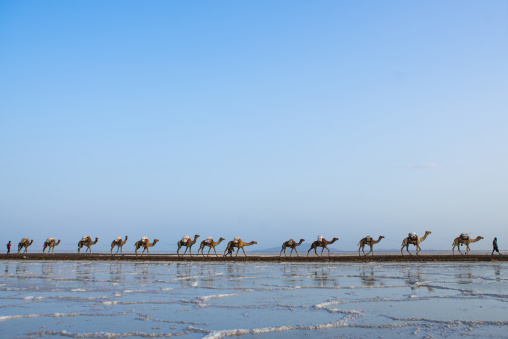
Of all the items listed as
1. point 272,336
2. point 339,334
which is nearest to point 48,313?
point 272,336

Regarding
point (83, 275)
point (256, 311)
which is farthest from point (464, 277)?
point (83, 275)

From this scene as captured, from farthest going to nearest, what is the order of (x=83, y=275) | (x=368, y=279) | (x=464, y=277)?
1. (x=83, y=275)
2. (x=464, y=277)
3. (x=368, y=279)

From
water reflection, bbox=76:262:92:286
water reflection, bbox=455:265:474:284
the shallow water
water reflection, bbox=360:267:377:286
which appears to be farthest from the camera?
water reflection, bbox=76:262:92:286

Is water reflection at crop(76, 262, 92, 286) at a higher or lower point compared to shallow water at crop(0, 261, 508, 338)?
lower

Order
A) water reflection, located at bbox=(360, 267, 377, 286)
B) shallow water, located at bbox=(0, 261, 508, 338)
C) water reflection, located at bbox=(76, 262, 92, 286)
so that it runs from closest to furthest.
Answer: shallow water, located at bbox=(0, 261, 508, 338), water reflection, located at bbox=(360, 267, 377, 286), water reflection, located at bbox=(76, 262, 92, 286)

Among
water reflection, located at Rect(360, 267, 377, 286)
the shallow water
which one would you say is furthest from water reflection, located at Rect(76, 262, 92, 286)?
water reflection, located at Rect(360, 267, 377, 286)

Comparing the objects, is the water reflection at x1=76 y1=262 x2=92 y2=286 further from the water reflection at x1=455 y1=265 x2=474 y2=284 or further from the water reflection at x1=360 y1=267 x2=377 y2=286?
the water reflection at x1=455 y1=265 x2=474 y2=284

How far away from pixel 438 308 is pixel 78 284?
9.42 metres

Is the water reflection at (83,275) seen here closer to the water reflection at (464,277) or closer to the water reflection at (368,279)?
the water reflection at (368,279)

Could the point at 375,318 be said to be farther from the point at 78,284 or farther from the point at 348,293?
the point at 78,284

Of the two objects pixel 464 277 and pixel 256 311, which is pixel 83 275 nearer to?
pixel 256 311

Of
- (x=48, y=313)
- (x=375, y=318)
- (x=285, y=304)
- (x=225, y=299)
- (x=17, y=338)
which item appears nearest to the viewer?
(x=17, y=338)

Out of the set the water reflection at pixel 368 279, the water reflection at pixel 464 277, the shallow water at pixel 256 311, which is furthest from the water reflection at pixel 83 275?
the water reflection at pixel 464 277

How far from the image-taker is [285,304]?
8.78 m
